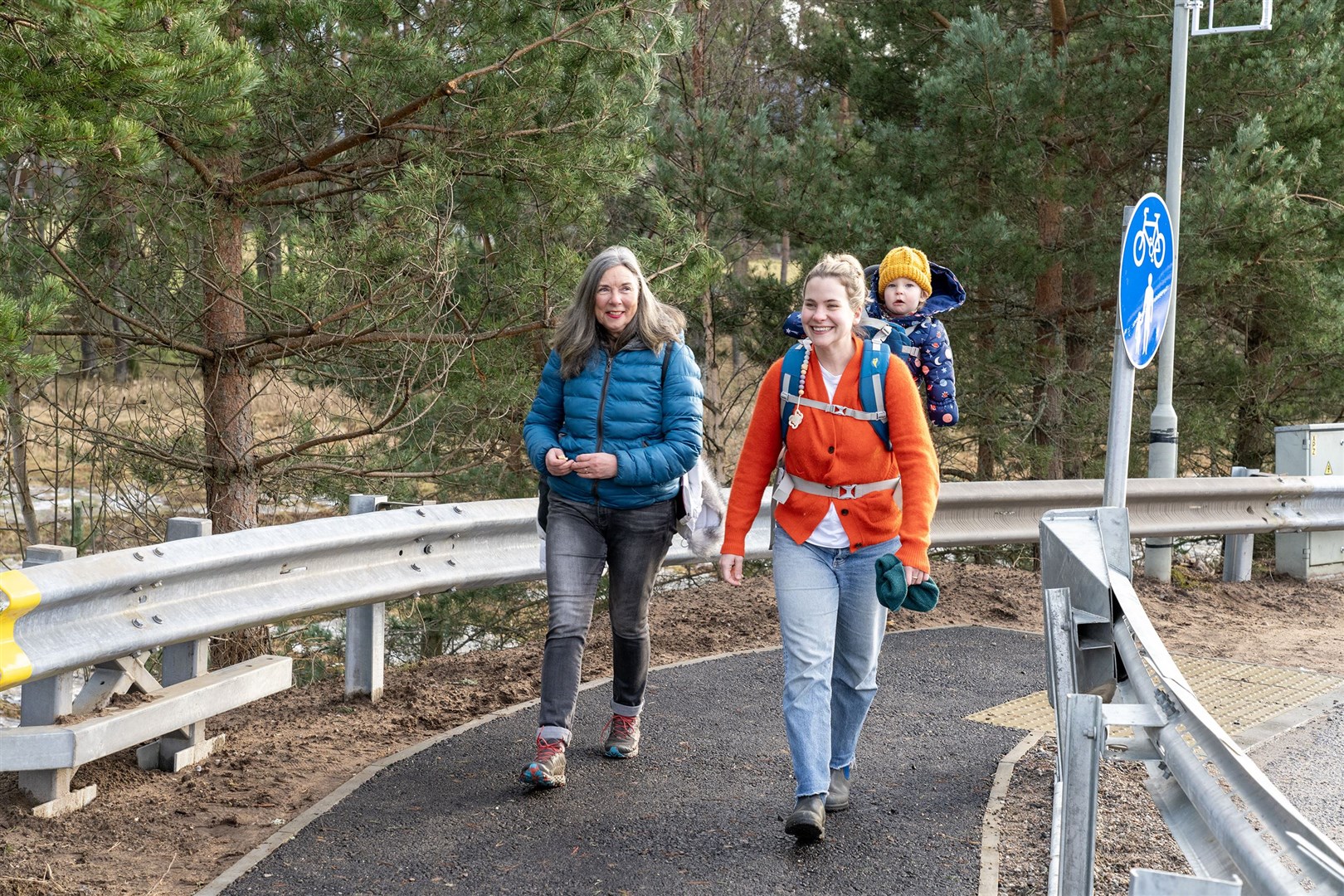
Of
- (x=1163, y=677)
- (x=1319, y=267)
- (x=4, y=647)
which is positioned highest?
(x=1319, y=267)

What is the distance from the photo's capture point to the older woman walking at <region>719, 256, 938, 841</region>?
14.6 ft

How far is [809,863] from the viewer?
13.5 feet

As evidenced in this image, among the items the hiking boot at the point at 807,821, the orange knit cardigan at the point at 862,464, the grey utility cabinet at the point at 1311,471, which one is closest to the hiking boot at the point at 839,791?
the hiking boot at the point at 807,821

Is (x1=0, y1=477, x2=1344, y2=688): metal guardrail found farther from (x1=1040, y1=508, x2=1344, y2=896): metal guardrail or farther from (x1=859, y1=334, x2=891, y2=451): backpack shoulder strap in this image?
(x1=1040, y1=508, x2=1344, y2=896): metal guardrail

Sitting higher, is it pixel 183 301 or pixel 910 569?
pixel 183 301

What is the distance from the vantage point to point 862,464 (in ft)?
14.9

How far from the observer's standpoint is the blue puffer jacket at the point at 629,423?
502cm

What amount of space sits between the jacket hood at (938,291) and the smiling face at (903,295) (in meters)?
0.09

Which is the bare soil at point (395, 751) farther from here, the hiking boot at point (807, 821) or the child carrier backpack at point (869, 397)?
the child carrier backpack at point (869, 397)

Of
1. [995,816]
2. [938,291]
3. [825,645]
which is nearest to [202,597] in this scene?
A: [825,645]

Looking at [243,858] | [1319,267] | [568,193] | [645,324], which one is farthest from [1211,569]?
[243,858]

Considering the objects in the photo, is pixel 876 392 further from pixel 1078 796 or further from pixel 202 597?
pixel 202 597

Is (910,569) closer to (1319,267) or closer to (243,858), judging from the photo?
(243,858)

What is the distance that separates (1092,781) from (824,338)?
7.39 ft
